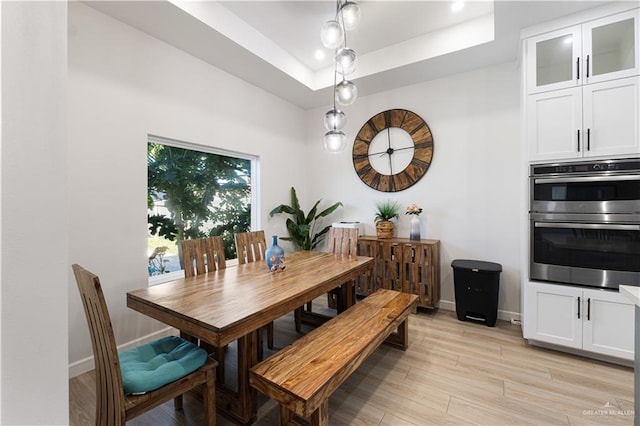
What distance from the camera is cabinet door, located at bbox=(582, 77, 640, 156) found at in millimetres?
2201

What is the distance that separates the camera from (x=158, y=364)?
1536mm

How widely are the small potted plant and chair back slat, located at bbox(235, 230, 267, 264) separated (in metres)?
1.63

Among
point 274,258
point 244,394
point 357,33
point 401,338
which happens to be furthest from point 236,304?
point 357,33

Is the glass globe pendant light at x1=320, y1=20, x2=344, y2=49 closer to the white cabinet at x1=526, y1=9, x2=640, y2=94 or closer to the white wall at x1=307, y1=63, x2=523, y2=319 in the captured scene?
the white cabinet at x1=526, y1=9, x2=640, y2=94

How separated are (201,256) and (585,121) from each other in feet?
11.5

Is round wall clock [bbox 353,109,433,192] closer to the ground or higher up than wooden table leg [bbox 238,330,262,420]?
higher up

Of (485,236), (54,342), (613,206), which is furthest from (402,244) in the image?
(54,342)

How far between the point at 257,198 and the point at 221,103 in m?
1.34

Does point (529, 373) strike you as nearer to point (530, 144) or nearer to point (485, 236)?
point (485, 236)

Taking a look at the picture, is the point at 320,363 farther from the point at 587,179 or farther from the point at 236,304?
the point at 587,179

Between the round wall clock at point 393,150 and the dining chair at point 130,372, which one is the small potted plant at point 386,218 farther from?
the dining chair at point 130,372

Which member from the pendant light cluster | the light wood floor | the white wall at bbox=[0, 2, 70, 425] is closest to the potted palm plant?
the pendant light cluster

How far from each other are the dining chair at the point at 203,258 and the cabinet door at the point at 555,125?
305 centimetres

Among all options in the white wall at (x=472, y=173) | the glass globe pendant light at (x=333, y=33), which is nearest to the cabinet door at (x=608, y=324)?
the white wall at (x=472, y=173)
